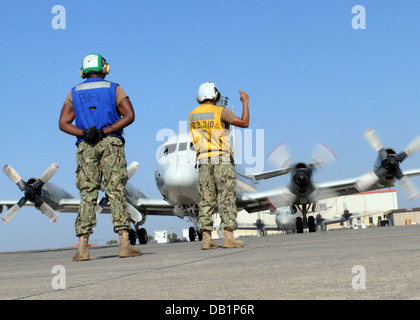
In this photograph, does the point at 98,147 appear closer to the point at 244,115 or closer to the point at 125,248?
the point at 125,248

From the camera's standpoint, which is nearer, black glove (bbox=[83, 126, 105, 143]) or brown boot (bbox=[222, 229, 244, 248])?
black glove (bbox=[83, 126, 105, 143])

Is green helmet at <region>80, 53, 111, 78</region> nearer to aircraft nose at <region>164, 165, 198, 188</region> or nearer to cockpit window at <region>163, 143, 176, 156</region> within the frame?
aircraft nose at <region>164, 165, 198, 188</region>

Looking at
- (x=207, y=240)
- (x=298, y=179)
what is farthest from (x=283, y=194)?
(x=207, y=240)

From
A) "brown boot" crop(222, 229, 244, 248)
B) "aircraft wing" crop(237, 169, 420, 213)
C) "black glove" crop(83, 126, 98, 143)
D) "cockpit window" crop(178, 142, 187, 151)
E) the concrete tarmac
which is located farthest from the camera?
"aircraft wing" crop(237, 169, 420, 213)

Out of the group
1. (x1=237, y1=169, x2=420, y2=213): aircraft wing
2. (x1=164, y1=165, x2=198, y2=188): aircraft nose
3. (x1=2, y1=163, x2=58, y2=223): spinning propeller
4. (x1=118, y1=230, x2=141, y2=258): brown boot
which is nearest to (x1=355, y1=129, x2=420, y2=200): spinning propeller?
(x1=237, y1=169, x2=420, y2=213): aircraft wing

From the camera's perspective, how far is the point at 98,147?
306 inches

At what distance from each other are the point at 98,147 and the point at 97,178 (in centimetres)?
44

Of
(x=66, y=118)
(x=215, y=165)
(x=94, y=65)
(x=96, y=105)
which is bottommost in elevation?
(x=215, y=165)

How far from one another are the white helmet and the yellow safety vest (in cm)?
17

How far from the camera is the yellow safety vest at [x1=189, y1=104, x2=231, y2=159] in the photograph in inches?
347

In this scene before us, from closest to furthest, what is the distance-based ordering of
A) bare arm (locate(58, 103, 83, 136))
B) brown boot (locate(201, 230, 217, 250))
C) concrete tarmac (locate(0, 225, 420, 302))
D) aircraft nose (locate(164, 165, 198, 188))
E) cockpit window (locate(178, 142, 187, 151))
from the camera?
1. concrete tarmac (locate(0, 225, 420, 302))
2. bare arm (locate(58, 103, 83, 136))
3. brown boot (locate(201, 230, 217, 250))
4. aircraft nose (locate(164, 165, 198, 188))
5. cockpit window (locate(178, 142, 187, 151))

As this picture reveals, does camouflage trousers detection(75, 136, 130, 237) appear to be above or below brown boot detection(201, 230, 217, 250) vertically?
above
